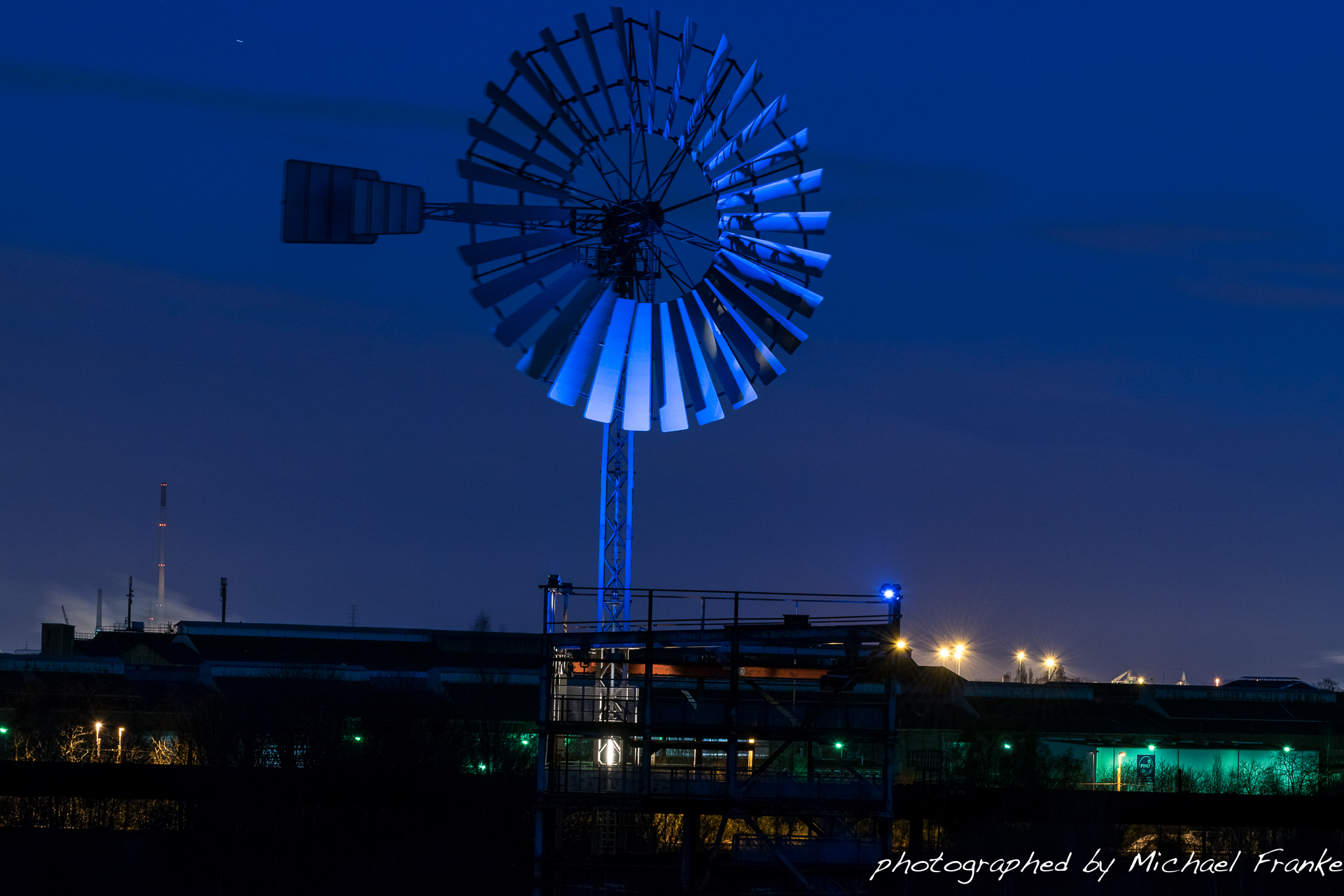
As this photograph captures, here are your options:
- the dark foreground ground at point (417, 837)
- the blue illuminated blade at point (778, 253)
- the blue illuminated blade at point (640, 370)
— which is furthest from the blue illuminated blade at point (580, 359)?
the dark foreground ground at point (417, 837)

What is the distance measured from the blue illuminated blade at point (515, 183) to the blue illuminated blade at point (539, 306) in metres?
1.57

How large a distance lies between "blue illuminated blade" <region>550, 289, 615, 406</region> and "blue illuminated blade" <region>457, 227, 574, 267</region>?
1.68 meters

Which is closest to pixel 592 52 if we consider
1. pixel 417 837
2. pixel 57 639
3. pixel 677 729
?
pixel 677 729

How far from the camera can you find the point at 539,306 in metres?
31.2

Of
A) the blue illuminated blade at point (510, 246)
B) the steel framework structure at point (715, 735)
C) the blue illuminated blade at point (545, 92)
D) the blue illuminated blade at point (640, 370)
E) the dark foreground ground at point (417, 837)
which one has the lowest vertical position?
the dark foreground ground at point (417, 837)

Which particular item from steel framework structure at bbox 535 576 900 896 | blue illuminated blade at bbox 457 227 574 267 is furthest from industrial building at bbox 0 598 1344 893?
blue illuminated blade at bbox 457 227 574 267

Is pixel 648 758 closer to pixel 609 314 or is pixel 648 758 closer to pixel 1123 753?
pixel 609 314

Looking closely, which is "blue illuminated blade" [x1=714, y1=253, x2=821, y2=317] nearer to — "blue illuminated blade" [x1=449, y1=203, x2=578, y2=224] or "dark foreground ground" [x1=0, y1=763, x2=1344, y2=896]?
"blue illuminated blade" [x1=449, y1=203, x2=578, y2=224]

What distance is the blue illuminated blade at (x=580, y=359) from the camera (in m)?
31.2

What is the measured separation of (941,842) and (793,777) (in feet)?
88.2

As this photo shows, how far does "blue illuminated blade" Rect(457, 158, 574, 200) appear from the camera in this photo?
103 feet

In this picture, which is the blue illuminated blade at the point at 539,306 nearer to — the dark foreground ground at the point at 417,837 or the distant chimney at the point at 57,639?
the dark foreground ground at the point at 417,837

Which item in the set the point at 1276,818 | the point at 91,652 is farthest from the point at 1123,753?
the point at 91,652

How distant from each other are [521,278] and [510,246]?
2.25 feet
